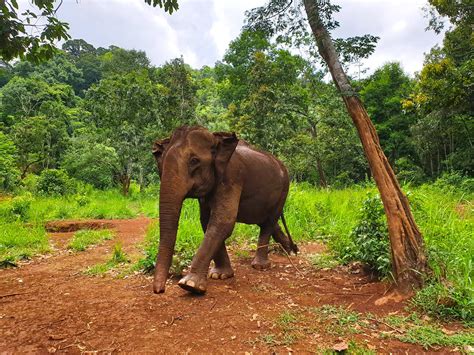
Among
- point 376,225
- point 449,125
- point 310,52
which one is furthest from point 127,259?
point 449,125

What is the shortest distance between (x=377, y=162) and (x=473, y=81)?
13854mm

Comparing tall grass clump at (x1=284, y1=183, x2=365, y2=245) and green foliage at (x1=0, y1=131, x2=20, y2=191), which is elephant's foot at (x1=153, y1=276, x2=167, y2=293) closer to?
tall grass clump at (x1=284, y1=183, x2=365, y2=245)

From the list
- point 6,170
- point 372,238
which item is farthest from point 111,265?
point 6,170

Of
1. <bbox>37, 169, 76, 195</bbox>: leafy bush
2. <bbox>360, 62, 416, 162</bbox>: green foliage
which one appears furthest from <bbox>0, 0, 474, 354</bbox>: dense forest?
<bbox>360, 62, 416, 162</bbox>: green foliage

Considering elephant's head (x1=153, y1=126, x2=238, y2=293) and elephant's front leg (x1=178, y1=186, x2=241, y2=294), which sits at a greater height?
elephant's head (x1=153, y1=126, x2=238, y2=293)

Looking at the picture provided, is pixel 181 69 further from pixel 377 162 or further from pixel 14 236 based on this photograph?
pixel 377 162

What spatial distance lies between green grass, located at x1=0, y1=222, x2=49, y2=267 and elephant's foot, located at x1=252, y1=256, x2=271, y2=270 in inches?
153

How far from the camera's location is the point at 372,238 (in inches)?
192

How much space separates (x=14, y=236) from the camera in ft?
25.7

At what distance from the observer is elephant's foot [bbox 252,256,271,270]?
5625 millimetres

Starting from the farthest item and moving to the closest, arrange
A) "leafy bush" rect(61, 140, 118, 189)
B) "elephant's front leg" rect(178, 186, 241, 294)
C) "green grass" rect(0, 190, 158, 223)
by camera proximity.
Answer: "leafy bush" rect(61, 140, 118, 189)
"green grass" rect(0, 190, 158, 223)
"elephant's front leg" rect(178, 186, 241, 294)

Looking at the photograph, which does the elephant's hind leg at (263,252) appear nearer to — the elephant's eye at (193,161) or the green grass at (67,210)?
the elephant's eye at (193,161)

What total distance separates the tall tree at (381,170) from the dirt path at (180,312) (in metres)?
0.46

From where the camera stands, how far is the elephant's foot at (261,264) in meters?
5.62
